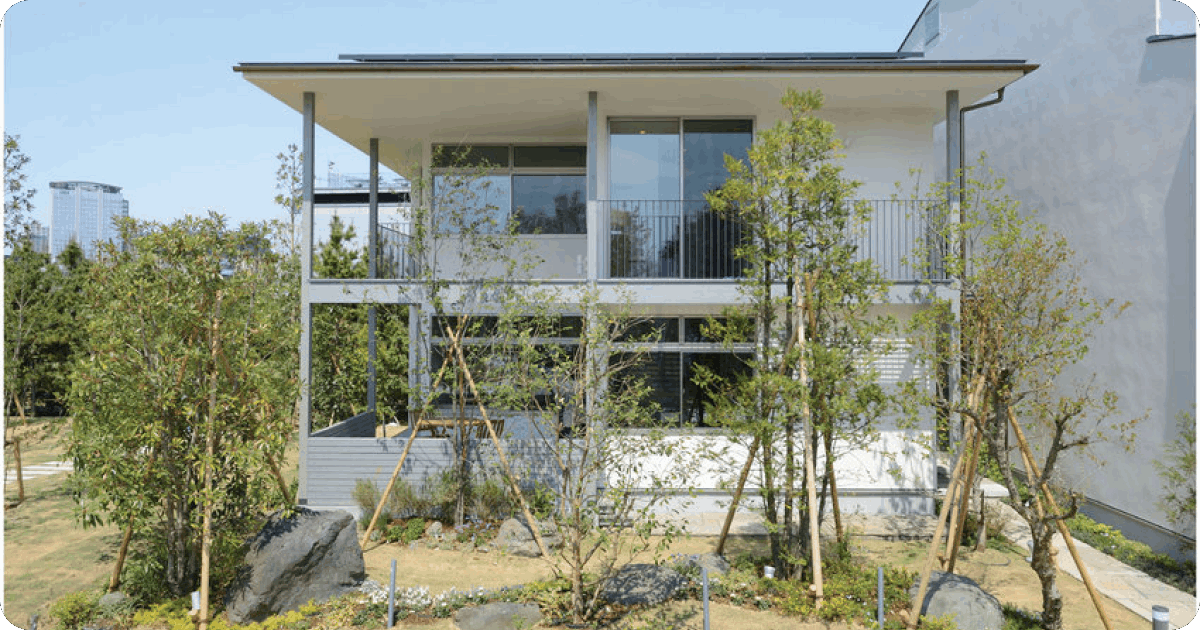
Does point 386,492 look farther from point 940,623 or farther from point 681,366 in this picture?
point 940,623

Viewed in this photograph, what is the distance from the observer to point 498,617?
6.69 meters

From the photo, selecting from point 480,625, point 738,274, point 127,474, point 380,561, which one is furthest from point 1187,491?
point 127,474

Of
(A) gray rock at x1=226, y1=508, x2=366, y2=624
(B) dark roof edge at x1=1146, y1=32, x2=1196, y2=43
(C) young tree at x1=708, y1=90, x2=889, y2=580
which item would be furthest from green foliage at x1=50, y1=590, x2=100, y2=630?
(B) dark roof edge at x1=1146, y1=32, x2=1196, y2=43

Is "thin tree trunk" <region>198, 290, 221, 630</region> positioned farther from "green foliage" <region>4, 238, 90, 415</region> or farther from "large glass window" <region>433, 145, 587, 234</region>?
"large glass window" <region>433, 145, 587, 234</region>

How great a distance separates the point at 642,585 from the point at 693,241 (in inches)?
205

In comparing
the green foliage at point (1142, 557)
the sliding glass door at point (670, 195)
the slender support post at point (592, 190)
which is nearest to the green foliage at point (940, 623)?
the green foliage at point (1142, 557)

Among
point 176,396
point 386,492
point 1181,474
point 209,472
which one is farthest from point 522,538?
point 1181,474

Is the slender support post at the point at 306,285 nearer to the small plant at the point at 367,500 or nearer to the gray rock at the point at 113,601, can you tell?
the small plant at the point at 367,500

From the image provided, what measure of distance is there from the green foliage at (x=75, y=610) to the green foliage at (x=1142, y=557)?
9.76 meters

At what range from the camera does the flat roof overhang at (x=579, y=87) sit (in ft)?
31.8

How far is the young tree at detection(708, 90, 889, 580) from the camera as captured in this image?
7383 millimetres

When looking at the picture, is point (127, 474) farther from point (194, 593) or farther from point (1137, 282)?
point (1137, 282)

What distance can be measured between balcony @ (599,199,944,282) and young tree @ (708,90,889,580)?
2.94 m

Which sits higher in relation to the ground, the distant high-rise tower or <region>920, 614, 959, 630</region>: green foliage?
the distant high-rise tower
